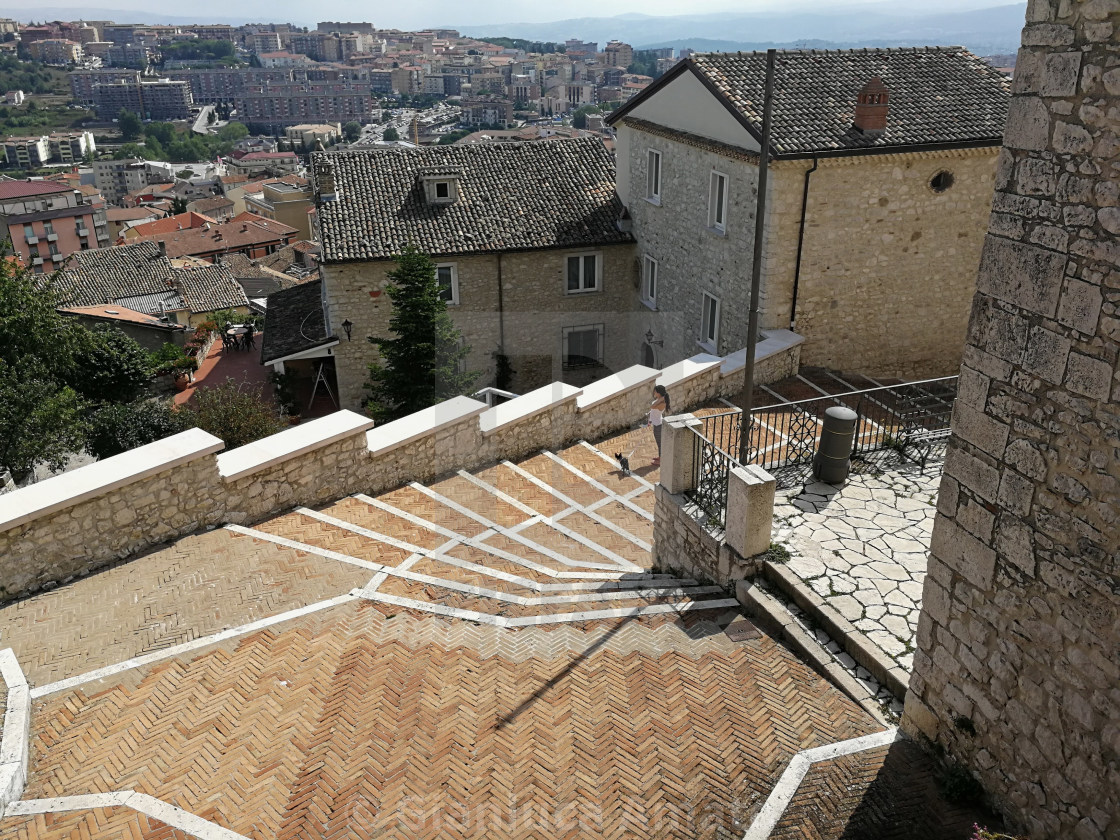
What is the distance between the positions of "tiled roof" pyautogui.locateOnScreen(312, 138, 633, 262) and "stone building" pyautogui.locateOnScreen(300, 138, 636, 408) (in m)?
0.04

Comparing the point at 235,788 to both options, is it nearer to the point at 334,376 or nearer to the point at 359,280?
the point at 359,280

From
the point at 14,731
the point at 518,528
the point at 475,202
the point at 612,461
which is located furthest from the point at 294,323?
the point at 14,731

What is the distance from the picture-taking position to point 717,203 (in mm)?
17984

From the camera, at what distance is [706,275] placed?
744 inches

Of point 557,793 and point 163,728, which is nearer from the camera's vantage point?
point 557,793

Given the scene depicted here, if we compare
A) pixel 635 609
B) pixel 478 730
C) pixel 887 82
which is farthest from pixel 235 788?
pixel 887 82

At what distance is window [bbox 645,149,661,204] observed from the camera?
68.6 feet

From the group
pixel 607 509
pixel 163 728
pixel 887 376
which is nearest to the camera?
pixel 163 728

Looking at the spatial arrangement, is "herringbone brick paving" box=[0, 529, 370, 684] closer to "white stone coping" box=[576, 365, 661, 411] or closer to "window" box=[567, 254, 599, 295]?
"white stone coping" box=[576, 365, 661, 411]

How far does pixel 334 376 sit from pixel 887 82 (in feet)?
58.2

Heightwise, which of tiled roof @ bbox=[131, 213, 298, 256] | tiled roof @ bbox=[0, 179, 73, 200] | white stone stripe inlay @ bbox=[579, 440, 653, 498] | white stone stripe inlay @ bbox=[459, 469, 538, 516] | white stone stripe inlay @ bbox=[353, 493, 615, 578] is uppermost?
white stone stripe inlay @ bbox=[353, 493, 615, 578]

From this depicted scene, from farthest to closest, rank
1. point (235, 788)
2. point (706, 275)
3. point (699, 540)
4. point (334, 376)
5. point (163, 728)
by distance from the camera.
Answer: point (334, 376) → point (706, 275) → point (699, 540) → point (163, 728) → point (235, 788)

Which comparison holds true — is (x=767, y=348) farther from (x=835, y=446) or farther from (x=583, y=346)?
(x=583, y=346)

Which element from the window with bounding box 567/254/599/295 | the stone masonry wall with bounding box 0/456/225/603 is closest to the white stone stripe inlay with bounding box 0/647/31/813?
the stone masonry wall with bounding box 0/456/225/603
